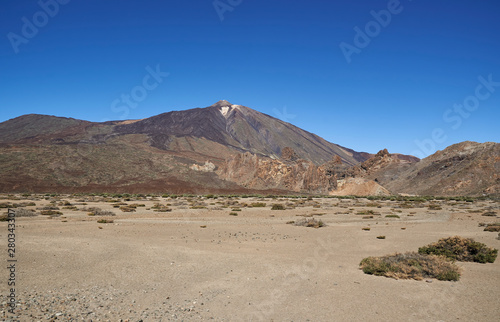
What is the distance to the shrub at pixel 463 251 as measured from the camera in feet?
37.9

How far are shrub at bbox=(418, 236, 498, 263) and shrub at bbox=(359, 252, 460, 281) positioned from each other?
5.81 ft

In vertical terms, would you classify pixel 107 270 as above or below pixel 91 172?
below

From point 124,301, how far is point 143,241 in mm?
8153

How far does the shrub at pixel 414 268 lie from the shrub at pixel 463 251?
177cm

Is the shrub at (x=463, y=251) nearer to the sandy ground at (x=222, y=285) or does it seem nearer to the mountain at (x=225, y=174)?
the sandy ground at (x=222, y=285)

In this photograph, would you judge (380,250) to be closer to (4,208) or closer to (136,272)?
(136,272)

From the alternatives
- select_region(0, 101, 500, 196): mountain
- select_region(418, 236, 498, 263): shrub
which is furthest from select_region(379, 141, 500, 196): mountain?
select_region(418, 236, 498, 263): shrub

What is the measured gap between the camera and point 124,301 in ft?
24.2

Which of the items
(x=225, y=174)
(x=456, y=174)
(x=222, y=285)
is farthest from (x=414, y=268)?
(x=225, y=174)

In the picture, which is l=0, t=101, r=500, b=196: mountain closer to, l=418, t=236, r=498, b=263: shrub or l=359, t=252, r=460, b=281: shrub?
l=418, t=236, r=498, b=263: shrub

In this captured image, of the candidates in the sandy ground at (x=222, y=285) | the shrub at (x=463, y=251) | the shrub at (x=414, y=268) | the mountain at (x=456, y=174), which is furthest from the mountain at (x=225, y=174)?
the shrub at (x=414, y=268)

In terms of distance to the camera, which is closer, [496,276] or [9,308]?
[9,308]

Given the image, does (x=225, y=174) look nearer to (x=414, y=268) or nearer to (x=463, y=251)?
(x=463, y=251)

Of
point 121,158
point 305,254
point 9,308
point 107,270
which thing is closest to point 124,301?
point 9,308
